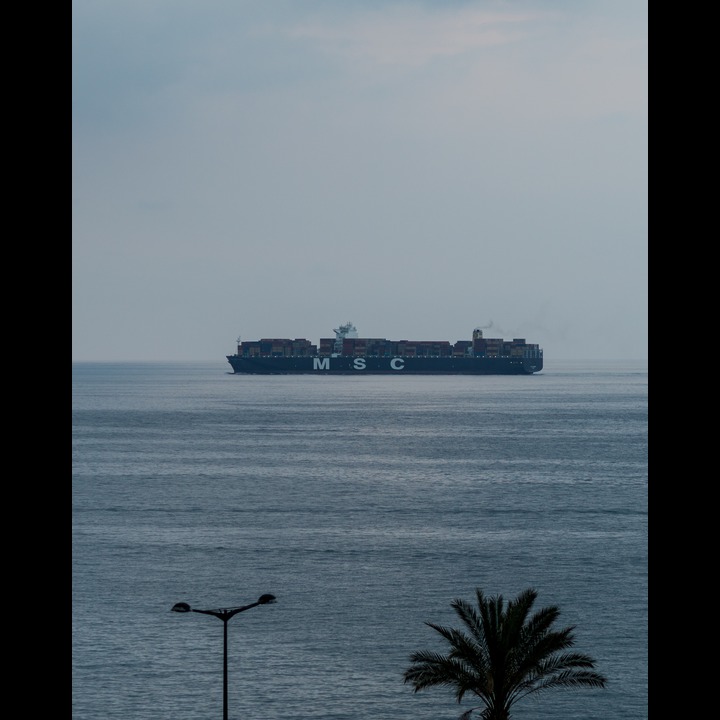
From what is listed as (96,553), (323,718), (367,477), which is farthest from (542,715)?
(367,477)

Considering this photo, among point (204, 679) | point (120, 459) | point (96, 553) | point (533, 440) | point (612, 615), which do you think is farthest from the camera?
point (533, 440)

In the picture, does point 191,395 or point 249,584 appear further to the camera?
point 191,395

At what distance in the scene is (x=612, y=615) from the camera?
144ft

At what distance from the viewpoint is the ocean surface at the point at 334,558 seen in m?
35.0

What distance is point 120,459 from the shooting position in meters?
96.2

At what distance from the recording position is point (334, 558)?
55500mm

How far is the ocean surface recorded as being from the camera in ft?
115

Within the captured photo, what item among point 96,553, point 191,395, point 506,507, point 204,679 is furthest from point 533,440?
point 191,395
